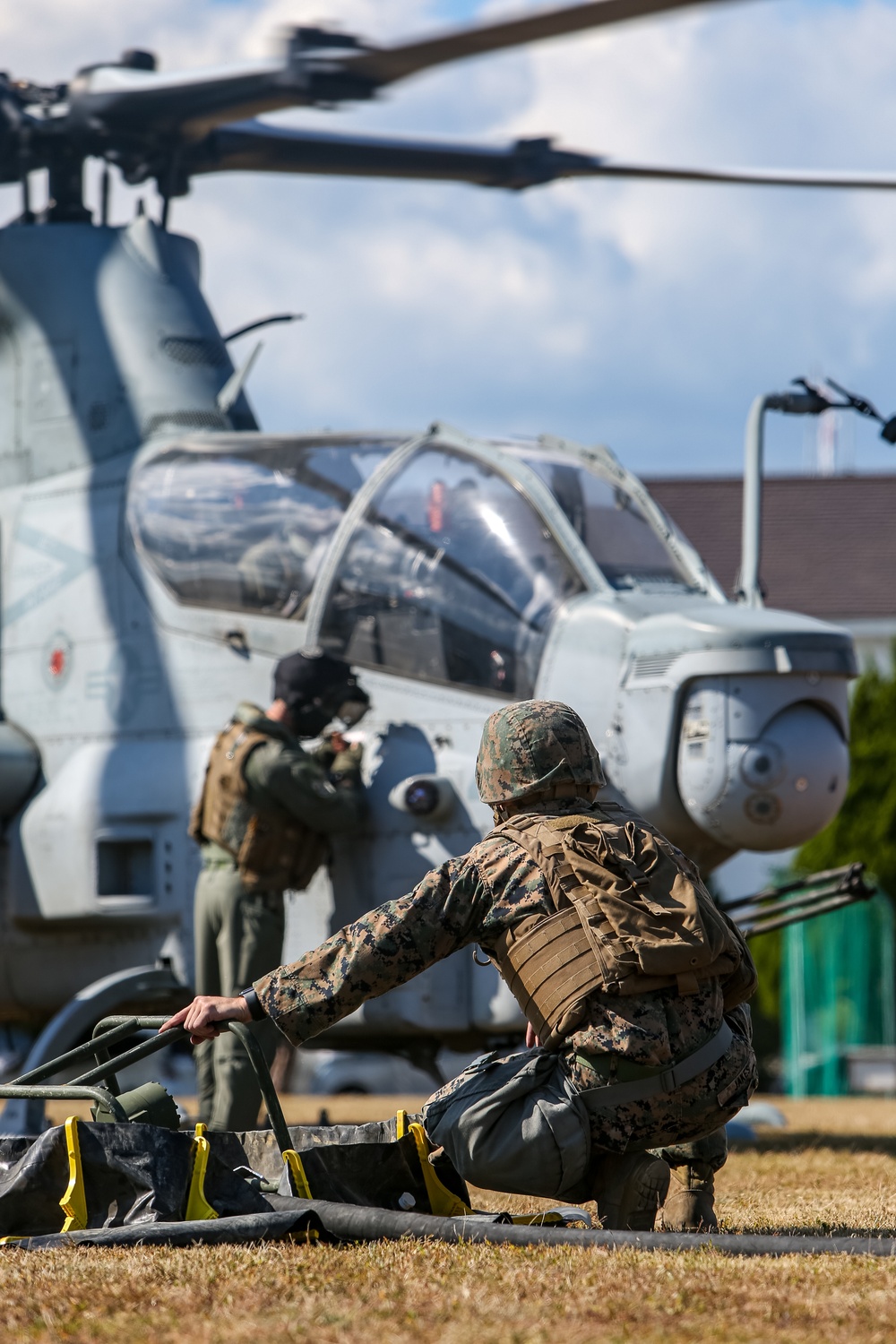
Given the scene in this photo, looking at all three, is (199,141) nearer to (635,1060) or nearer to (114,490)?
(114,490)

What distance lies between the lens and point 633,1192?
161 inches

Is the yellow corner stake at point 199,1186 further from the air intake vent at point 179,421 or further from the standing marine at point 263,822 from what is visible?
the air intake vent at point 179,421

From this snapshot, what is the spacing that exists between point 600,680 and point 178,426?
2899 millimetres

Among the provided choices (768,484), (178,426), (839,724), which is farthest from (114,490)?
(768,484)

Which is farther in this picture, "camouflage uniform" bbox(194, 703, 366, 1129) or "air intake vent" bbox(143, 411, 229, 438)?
"air intake vent" bbox(143, 411, 229, 438)

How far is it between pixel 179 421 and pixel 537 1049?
5277 millimetres

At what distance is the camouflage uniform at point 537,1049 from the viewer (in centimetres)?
406

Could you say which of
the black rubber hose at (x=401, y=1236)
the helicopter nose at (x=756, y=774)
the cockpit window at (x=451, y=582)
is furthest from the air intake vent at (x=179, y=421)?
the black rubber hose at (x=401, y=1236)

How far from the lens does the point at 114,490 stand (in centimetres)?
857

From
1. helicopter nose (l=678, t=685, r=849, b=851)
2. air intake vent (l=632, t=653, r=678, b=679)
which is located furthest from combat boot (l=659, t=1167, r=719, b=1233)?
air intake vent (l=632, t=653, r=678, b=679)

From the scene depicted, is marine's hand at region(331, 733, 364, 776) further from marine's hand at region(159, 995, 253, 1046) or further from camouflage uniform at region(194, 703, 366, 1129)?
marine's hand at region(159, 995, 253, 1046)

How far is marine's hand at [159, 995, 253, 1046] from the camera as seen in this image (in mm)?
4039

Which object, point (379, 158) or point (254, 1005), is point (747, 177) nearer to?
point (379, 158)

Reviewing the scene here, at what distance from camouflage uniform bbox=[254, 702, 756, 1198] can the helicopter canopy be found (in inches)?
119
